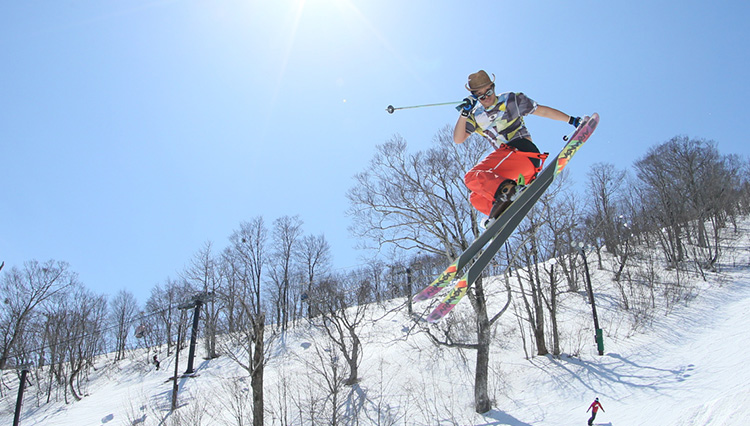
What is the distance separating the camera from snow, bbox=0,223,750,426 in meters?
10.2

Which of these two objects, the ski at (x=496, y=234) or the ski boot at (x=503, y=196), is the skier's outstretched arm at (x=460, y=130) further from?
the ski at (x=496, y=234)

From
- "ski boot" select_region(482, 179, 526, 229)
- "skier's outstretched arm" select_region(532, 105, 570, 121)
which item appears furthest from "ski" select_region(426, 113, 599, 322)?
"skier's outstretched arm" select_region(532, 105, 570, 121)

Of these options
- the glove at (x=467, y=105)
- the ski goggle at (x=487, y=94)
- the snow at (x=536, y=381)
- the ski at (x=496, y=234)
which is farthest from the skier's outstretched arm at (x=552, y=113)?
the snow at (x=536, y=381)

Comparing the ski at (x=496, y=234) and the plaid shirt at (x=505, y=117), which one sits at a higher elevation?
the plaid shirt at (x=505, y=117)

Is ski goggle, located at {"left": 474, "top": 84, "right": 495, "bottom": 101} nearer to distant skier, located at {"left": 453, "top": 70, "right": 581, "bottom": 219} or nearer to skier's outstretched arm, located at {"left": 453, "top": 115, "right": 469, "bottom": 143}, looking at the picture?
distant skier, located at {"left": 453, "top": 70, "right": 581, "bottom": 219}

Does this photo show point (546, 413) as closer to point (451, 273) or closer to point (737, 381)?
point (737, 381)

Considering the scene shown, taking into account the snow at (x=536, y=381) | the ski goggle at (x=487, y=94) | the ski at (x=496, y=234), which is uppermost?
the ski goggle at (x=487, y=94)

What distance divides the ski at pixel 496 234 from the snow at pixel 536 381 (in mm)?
5110

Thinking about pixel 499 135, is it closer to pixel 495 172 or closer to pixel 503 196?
pixel 495 172

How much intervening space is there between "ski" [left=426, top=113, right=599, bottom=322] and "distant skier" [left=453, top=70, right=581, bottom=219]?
0.12 meters

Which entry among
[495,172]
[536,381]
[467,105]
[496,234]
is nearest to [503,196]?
[495,172]

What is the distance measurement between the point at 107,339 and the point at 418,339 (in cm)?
3601

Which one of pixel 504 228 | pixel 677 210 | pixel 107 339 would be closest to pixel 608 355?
pixel 504 228

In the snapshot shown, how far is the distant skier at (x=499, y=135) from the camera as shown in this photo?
3.38m
